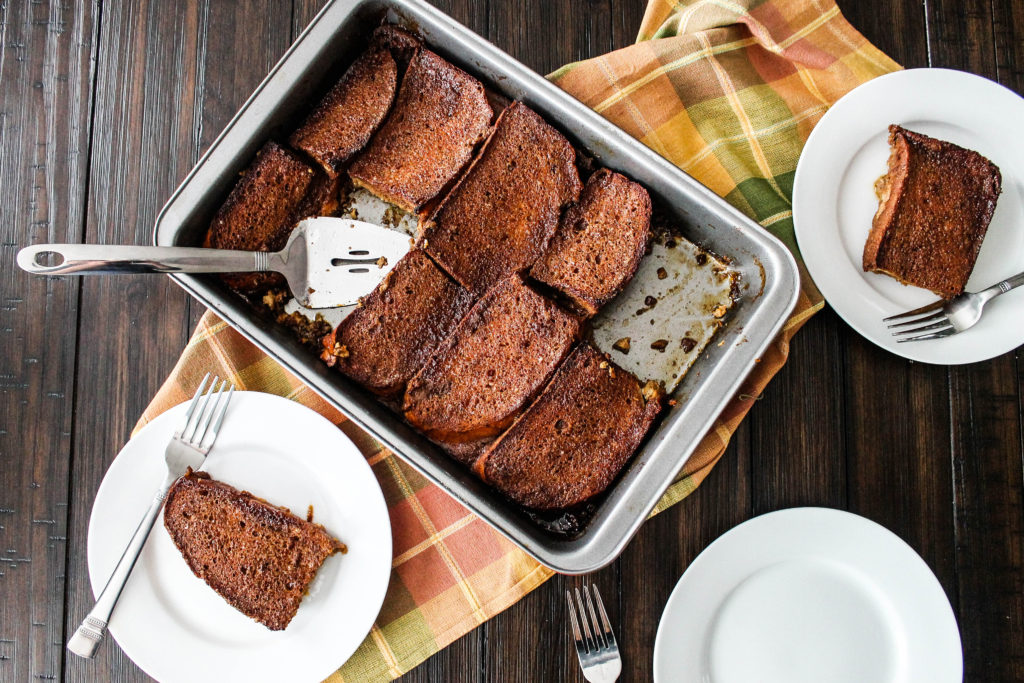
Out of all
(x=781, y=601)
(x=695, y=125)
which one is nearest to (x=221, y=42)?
(x=695, y=125)

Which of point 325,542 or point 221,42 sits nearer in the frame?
point 325,542

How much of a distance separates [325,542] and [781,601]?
5.28ft

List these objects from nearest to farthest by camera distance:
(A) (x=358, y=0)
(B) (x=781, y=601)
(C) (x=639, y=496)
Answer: (C) (x=639, y=496) → (A) (x=358, y=0) → (B) (x=781, y=601)

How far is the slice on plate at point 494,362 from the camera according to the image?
2209 millimetres

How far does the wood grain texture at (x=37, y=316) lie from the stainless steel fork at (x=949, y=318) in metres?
3.00

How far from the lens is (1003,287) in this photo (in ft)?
7.55

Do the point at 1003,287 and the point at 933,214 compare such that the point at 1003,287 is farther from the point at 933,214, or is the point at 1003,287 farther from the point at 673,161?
the point at 673,161

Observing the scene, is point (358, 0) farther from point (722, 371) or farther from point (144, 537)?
point (144, 537)

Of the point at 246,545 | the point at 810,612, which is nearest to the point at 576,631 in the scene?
the point at 810,612

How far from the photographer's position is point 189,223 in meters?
2.08

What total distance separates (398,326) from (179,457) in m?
0.86

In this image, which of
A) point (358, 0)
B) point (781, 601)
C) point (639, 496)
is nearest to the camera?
point (639, 496)

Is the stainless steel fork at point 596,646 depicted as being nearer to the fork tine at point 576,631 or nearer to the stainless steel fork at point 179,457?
the fork tine at point 576,631

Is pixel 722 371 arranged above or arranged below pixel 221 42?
below
